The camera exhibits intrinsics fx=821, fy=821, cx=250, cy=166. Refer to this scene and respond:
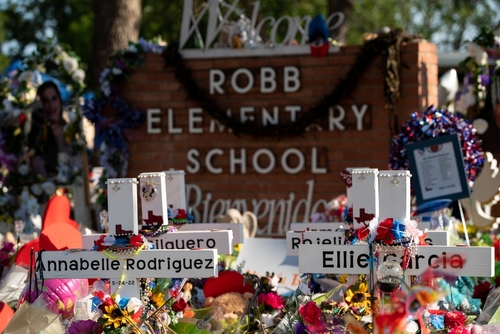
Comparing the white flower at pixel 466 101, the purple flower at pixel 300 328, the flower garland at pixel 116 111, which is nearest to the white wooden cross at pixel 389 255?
the purple flower at pixel 300 328

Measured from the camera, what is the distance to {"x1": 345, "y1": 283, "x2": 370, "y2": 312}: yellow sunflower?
Answer: 3.46m

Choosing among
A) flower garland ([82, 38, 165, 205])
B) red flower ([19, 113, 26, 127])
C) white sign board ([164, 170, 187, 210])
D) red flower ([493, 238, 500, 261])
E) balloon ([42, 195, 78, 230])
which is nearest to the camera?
white sign board ([164, 170, 187, 210])

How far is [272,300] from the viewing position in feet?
13.8

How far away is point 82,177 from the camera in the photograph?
921 centimetres

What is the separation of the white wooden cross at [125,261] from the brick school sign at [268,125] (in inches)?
180

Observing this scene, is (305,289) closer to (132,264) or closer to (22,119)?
(132,264)

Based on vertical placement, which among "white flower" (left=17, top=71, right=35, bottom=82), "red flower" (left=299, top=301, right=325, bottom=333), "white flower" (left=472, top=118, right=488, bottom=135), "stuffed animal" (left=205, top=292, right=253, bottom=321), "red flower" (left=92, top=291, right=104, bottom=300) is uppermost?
"white flower" (left=17, top=71, right=35, bottom=82)

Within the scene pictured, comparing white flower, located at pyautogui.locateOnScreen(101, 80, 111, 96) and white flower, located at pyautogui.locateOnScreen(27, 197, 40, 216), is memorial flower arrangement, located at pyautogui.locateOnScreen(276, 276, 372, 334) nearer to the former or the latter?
white flower, located at pyautogui.locateOnScreen(101, 80, 111, 96)

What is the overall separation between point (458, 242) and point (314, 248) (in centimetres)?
189

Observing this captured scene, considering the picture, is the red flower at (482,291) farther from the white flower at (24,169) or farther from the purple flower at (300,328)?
the white flower at (24,169)

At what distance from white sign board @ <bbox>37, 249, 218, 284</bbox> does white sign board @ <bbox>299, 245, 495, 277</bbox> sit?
41 centimetres

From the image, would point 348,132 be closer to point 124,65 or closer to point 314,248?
point 124,65

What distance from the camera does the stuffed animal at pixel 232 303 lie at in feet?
13.5

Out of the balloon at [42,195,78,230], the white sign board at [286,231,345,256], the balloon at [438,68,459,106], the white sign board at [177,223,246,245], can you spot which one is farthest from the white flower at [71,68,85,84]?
the white sign board at [286,231,345,256]
